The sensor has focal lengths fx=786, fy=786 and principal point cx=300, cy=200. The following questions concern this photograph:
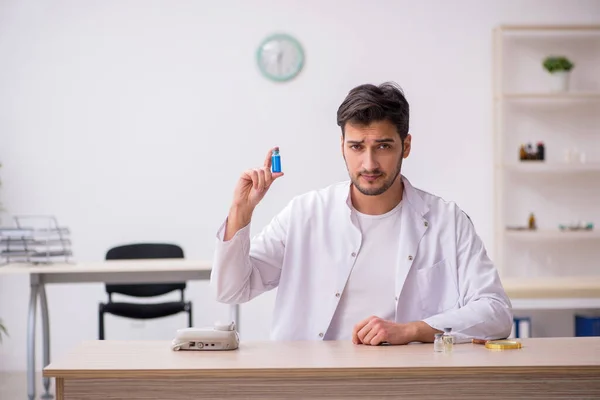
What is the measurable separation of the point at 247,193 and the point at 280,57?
11.2 feet

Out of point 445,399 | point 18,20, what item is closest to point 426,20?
point 18,20

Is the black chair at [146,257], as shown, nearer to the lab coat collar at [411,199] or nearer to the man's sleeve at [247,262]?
the man's sleeve at [247,262]

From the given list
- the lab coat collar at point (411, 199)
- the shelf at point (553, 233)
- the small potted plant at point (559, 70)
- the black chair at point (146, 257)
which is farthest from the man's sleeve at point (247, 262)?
the small potted plant at point (559, 70)

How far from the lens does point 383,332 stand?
2.07 m

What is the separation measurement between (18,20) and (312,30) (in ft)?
6.71

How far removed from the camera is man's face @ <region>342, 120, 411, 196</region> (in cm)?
229

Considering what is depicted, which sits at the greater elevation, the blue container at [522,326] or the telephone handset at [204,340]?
the telephone handset at [204,340]

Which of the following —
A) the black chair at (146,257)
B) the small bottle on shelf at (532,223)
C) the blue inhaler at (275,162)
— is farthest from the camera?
the small bottle on shelf at (532,223)

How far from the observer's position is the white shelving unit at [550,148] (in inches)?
221

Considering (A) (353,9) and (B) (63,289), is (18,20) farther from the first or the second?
(A) (353,9)

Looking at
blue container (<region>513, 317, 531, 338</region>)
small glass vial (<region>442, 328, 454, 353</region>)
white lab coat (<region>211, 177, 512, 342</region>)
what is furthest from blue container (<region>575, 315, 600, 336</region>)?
small glass vial (<region>442, 328, 454, 353</region>)

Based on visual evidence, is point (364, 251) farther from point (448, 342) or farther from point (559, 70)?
point (559, 70)

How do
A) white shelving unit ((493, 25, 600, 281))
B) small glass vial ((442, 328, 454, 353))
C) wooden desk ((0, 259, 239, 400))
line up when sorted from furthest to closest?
white shelving unit ((493, 25, 600, 281))
wooden desk ((0, 259, 239, 400))
small glass vial ((442, 328, 454, 353))

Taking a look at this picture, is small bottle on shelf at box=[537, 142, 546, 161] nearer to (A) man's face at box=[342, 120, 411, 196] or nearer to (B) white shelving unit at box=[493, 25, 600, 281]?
(B) white shelving unit at box=[493, 25, 600, 281]
